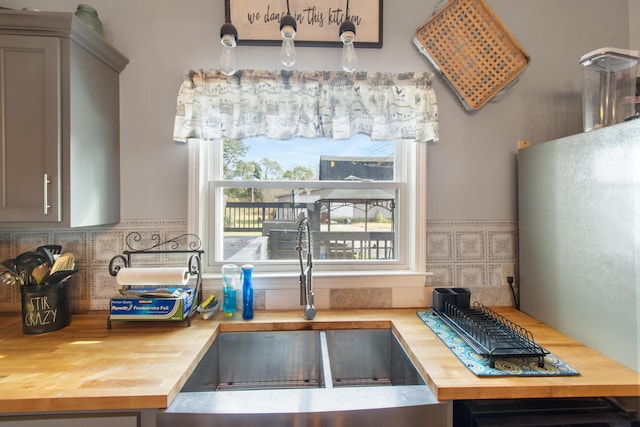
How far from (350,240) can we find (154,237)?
1027mm

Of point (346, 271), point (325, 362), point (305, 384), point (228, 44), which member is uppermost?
point (228, 44)

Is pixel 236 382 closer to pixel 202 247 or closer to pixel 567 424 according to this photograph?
pixel 202 247

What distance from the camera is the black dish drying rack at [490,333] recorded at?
103 centimetres

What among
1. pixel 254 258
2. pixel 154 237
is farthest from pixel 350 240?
pixel 154 237

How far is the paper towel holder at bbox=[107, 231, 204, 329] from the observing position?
4.84 feet

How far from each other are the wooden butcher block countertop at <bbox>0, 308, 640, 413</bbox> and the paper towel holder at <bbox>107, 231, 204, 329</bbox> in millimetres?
244

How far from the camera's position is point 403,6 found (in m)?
1.59

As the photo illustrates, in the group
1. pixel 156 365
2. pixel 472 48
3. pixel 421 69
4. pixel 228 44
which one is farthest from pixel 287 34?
pixel 156 365

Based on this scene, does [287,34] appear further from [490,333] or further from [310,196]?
[490,333]

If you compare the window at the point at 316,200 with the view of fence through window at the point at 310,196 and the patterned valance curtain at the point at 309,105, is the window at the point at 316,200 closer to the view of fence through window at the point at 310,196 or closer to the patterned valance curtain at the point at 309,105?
the view of fence through window at the point at 310,196

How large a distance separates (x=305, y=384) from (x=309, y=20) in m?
1.79

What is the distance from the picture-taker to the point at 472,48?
155 cm

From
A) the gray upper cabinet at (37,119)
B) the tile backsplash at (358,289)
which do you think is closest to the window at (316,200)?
the tile backsplash at (358,289)

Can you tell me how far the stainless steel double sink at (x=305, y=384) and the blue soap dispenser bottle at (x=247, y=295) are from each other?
3.5 inches
